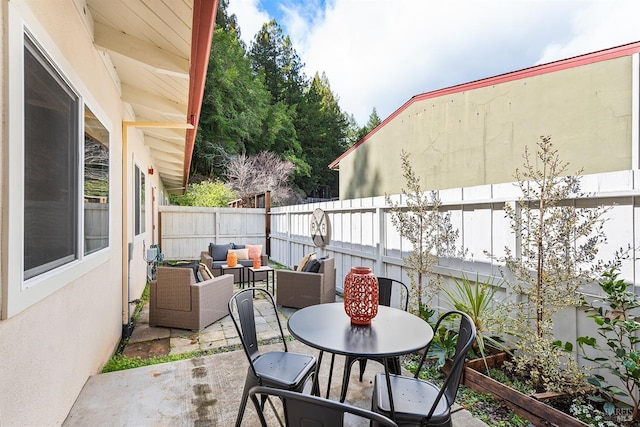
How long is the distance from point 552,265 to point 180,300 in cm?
387

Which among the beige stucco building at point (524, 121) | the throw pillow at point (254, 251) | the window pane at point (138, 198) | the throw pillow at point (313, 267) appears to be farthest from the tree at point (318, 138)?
the throw pillow at point (313, 267)

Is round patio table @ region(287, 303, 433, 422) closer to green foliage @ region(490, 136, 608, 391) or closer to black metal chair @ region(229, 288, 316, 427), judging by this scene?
black metal chair @ region(229, 288, 316, 427)

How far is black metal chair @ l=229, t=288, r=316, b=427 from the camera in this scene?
1946mm

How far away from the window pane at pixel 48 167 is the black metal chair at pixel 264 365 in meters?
1.09

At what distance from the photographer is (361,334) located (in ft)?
6.59

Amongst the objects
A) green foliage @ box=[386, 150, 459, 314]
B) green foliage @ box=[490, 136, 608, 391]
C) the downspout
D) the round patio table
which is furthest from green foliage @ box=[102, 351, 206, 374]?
green foliage @ box=[490, 136, 608, 391]

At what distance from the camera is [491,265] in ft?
10.1

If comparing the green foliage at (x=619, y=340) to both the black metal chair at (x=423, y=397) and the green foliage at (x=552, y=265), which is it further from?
the black metal chair at (x=423, y=397)

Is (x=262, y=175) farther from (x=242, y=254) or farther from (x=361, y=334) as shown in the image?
(x=361, y=334)

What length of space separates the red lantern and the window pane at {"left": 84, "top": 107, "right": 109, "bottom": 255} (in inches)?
80.3

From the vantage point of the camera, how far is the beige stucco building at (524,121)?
545 cm

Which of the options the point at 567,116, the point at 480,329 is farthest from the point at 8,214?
the point at 567,116

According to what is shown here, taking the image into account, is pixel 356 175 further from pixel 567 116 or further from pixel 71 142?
pixel 71 142

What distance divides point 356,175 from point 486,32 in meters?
9.09
